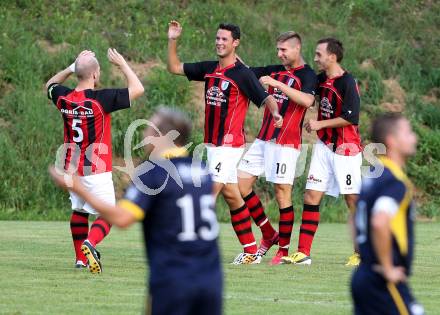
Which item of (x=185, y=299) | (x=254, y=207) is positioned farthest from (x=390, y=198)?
(x=254, y=207)

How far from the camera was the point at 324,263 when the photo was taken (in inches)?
476

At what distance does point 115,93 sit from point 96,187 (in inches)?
34.9

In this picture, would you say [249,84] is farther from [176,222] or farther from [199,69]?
[176,222]

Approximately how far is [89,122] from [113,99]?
12.5 inches

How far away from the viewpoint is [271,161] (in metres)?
12.2

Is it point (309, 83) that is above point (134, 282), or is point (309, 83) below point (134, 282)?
above

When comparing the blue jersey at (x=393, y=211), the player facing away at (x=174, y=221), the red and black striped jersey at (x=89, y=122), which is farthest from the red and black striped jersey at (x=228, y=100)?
the blue jersey at (x=393, y=211)

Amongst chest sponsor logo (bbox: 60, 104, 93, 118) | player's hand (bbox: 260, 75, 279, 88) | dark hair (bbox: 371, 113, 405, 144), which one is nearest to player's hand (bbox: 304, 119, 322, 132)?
player's hand (bbox: 260, 75, 279, 88)

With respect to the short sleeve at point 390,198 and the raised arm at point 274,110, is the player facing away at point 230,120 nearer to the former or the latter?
the raised arm at point 274,110

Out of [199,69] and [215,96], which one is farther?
[199,69]

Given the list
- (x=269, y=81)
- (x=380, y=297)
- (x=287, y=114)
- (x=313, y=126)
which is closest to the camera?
(x=380, y=297)

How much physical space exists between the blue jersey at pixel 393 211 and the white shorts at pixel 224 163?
5.70 meters

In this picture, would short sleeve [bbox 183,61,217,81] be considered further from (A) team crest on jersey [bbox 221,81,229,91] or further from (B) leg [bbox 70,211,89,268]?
(B) leg [bbox 70,211,89,268]

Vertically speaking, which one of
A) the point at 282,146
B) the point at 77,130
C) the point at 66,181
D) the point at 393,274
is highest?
the point at 77,130
